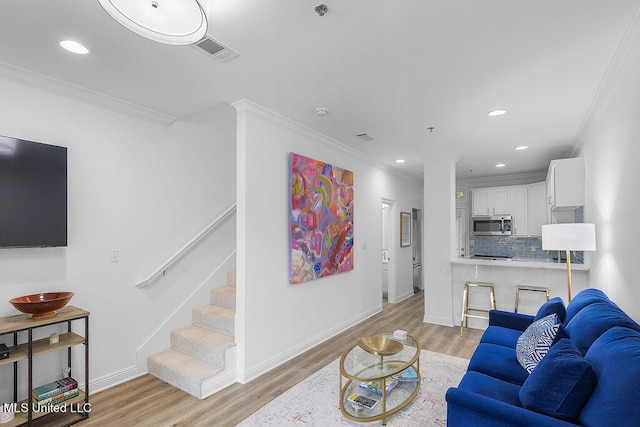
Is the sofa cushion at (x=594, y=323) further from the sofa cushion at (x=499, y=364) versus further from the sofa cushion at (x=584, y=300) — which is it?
the sofa cushion at (x=499, y=364)

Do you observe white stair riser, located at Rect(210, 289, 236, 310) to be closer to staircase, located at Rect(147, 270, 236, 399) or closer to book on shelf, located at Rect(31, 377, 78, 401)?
staircase, located at Rect(147, 270, 236, 399)

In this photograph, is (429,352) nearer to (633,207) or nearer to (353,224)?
(353,224)

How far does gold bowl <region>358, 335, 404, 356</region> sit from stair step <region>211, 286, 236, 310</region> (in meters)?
1.62

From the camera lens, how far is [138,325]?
3330 mm

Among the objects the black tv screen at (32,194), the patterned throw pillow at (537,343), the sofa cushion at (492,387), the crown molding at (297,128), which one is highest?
the crown molding at (297,128)

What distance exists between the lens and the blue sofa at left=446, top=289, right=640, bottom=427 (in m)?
1.31

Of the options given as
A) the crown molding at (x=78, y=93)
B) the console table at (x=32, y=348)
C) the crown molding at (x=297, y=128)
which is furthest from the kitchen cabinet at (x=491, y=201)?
the console table at (x=32, y=348)

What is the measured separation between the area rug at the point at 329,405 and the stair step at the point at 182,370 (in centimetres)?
65

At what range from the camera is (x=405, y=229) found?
700 cm

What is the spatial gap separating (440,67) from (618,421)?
7.51 ft

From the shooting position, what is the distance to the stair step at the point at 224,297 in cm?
376

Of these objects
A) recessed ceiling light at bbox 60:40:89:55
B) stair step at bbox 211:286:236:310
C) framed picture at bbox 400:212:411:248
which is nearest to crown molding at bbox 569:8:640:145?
recessed ceiling light at bbox 60:40:89:55

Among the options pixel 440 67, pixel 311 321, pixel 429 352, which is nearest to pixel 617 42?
pixel 440 67

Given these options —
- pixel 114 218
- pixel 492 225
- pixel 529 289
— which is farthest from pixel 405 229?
pixel 114 218
